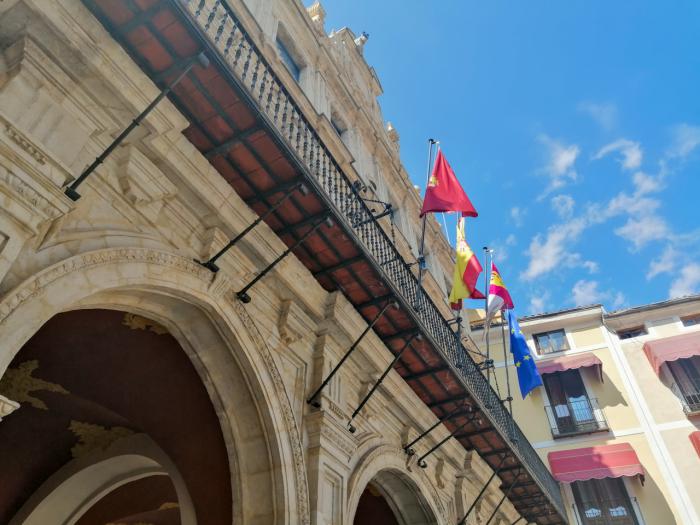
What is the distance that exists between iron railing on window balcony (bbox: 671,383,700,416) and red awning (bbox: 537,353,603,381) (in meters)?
2.37

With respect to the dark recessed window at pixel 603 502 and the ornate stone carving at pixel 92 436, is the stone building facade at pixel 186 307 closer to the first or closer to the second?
the ornate stone carving at pixel 92 436

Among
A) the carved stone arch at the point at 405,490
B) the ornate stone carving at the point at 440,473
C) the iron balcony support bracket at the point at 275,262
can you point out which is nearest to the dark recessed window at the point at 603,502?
the ornate stone carving at the point at 440,473

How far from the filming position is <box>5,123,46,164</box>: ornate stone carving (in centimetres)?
373

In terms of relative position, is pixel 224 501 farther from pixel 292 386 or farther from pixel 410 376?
pixel 410 376

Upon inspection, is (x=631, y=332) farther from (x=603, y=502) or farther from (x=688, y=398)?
(x=603, y=502)

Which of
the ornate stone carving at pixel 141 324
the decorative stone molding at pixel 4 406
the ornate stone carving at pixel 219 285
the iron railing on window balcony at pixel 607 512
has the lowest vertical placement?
the decorative stone molding at pixel 4 406

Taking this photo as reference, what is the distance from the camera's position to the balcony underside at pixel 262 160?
452cm

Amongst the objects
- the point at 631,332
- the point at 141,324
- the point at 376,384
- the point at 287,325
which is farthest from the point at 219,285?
the point at 631,332

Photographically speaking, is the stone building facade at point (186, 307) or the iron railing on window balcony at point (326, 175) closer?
the stone building facade at point (186, 307)

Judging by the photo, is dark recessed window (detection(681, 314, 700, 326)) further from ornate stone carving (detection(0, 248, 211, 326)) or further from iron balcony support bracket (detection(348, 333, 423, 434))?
ornate stone carving (detection(0, 248, 211, 326))

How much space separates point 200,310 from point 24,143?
224 centimetres

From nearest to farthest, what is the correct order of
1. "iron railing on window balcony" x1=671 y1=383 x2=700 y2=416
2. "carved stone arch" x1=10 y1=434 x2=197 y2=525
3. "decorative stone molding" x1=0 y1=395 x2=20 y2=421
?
"decorative stone molding" x1=0 y1=395 x2=20 y2=421, "carved stone arch" x1=10 y1=434 x2=197 y2=525, "iron railing on window balcony" x1=671 y1=383 x2=700 y2=416

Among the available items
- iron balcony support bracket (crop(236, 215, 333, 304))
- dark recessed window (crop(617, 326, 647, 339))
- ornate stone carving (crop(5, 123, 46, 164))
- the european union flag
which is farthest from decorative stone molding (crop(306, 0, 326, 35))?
dark recessed window (crop(617, 326, 647, 339))

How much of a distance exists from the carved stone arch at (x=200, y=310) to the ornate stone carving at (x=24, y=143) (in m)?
0.73
